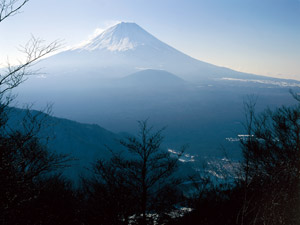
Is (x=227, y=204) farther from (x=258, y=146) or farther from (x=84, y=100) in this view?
(x=84, y=100)

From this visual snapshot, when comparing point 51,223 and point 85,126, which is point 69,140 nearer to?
point 85,126

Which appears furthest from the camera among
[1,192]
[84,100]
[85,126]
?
[84,100]

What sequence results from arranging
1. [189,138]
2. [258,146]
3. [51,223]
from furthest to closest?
[189,138] → [258,146] → [51,223]

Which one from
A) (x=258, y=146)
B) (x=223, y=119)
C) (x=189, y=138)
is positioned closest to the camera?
(x=258, y=146)

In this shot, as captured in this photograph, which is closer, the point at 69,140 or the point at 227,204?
the point at 227,204

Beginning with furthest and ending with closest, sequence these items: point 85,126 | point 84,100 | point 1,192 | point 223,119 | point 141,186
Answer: point 84,100, point 223,119, point 85,126, point 141,186, point 1,192

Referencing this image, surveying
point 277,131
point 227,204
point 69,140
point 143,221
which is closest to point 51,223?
point 143,221

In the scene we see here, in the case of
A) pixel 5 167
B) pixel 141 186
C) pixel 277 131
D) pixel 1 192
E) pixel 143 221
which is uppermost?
pixel 277 131

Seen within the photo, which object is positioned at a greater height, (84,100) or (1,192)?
(1,192)

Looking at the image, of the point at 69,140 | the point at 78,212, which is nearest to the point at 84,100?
the point at 69,140
